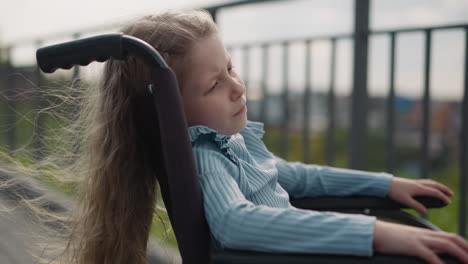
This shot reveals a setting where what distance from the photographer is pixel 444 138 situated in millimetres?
3209

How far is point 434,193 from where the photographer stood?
55.5 inches

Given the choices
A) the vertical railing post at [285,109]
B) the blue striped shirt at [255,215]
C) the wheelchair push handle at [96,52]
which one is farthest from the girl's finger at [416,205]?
the vertical railing post at [285,109]

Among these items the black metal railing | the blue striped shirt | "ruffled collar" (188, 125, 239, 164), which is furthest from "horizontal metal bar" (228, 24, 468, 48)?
"ruffled collar" (188, 125, 239, 164)

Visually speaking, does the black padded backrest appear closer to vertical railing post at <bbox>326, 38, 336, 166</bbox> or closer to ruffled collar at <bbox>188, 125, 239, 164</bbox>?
ruffled collar at <bbox>188, 125, 239, 164</bbox>

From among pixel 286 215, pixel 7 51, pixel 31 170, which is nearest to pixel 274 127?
pixel 31 170

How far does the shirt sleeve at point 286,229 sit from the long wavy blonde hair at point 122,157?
0.99 ft

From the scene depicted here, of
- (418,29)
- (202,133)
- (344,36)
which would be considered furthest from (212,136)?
(344,36)

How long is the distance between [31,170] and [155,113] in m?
0.45

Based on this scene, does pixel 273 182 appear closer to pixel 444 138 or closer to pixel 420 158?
pixel 420 158

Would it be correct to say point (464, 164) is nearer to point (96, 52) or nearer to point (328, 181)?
point (328, 181)

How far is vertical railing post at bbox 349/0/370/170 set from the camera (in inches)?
95.0

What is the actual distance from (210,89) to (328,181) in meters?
0.48

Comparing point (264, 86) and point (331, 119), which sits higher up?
point (264, 86)

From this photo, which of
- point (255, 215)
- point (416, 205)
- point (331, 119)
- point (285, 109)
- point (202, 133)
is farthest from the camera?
point (285, 109)
